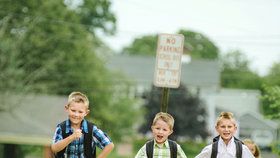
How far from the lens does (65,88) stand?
50.0m

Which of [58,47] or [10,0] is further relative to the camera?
[58,47]

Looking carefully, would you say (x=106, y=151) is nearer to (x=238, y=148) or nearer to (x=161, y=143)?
(x=161, y=143)

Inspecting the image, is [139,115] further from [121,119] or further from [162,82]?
[162,82]

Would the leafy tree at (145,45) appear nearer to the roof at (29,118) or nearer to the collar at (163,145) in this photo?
the roof at (29,118)

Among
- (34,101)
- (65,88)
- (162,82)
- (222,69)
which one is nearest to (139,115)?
(65,88)

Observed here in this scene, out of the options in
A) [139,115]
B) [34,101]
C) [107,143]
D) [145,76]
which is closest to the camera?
[107,143]

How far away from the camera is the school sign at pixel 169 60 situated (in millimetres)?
8086

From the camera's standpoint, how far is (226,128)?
633 cm

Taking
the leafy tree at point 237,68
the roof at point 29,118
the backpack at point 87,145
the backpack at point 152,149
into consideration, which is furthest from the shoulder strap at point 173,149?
the leafy tree at point 237,68

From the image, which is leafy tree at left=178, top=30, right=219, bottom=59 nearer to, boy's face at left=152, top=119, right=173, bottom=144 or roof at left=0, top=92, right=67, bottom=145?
roof at left=0, top=92, right=67, bottom=145

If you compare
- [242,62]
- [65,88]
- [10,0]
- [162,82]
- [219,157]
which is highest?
[242,62]

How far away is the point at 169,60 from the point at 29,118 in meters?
25.1

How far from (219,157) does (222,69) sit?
98705 millimetres

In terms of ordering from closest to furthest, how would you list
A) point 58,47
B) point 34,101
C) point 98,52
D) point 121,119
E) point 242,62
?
point 34,101, point 58,47, point 98,52, point 121,119, point 242,62
